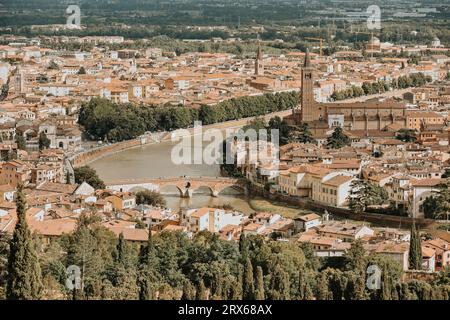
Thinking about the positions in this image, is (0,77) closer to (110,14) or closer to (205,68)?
(205,68)

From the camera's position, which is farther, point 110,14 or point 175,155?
point 110,14

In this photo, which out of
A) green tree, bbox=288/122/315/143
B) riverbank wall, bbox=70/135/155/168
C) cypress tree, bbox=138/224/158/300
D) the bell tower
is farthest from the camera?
the bell tower

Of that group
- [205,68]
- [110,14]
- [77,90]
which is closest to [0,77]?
[77,90]

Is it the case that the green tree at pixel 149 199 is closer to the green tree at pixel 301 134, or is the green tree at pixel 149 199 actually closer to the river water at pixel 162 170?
the river water at pixel 162 170

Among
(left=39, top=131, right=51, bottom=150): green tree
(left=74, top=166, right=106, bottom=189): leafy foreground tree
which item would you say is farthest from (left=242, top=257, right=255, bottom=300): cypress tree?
→ (left=39, top=131, right=51, bottom=150): green tree

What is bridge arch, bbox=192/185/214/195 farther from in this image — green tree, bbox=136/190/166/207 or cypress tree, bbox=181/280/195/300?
cypress tree, bbox=181/280/195/300

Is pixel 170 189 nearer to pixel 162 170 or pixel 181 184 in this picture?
pixel 181 184
